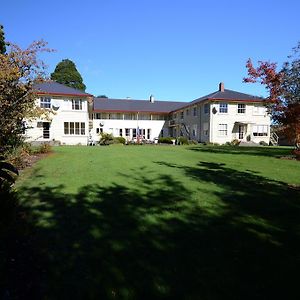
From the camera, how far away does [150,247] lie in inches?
186

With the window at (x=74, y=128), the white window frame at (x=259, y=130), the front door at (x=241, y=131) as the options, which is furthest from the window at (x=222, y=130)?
the window at (x=74, y=128)

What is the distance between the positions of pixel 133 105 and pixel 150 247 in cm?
4867

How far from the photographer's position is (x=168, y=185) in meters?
8.96

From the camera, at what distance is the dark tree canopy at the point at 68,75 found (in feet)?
229

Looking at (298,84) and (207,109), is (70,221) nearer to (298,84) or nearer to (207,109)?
(298,84)

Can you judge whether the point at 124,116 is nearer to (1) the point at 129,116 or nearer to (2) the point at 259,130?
(1) the point at 129,116

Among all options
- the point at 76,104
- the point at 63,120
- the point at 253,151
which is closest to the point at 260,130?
the point at 253,151

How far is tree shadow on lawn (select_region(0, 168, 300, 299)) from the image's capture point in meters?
3.68

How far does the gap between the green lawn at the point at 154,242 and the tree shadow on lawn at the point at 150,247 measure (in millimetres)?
13

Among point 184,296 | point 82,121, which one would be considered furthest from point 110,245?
point 82,121

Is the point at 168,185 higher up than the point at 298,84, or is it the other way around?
the point at 298,84

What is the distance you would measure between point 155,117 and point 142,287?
162ft

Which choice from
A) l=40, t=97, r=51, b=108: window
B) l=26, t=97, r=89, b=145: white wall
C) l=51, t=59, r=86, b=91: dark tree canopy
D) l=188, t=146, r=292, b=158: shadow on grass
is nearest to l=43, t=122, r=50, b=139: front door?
l=26, t=97, r=89, b=145: white wall

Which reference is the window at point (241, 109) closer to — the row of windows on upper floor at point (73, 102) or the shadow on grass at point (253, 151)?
the shadow on grass at point (253, 151)
